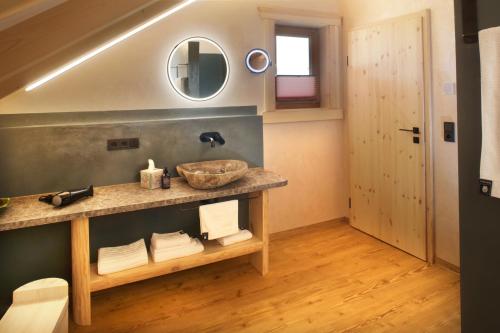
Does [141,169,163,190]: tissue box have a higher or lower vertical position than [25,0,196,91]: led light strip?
lower

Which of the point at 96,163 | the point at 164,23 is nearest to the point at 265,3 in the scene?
the point at 164,23

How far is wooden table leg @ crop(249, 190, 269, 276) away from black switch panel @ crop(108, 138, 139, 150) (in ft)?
3.30

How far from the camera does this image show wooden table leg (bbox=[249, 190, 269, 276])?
2775mm

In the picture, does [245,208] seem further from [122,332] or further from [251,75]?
[122,332]

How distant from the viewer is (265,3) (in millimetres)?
3191

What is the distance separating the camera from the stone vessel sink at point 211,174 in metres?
2.43

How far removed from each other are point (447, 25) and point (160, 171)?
2364 mm

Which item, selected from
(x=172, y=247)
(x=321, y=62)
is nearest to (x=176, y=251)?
(x=172, y=247)

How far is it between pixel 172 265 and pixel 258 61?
1.85 metres

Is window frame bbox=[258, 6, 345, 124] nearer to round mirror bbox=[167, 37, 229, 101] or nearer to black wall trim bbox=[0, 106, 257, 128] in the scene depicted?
black wall trim bbox=[0, 106, 257, 128]

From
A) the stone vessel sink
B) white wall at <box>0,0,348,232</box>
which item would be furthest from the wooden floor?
the stone vessel sink

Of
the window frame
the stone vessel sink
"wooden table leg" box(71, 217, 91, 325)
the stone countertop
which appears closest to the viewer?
the stone countertop

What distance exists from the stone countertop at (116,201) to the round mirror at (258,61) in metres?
0.98

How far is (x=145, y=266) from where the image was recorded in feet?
7.95
